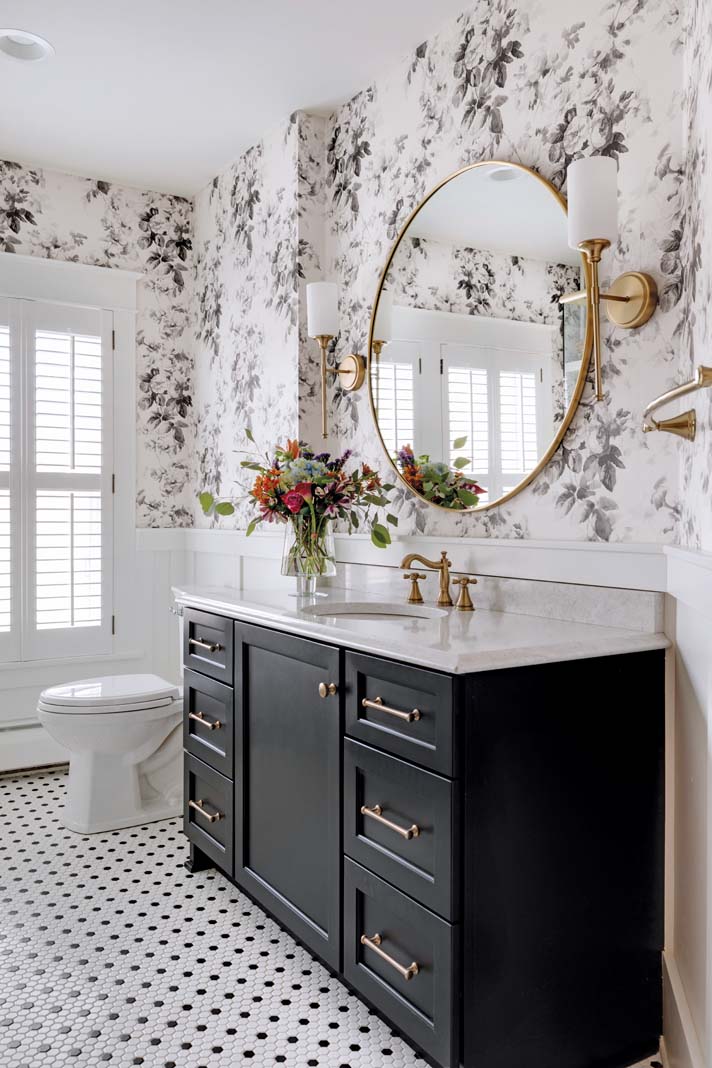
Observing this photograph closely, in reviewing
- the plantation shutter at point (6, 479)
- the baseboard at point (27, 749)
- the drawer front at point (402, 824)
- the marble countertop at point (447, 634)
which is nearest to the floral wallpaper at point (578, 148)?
the marble countertop at point (447, 634)

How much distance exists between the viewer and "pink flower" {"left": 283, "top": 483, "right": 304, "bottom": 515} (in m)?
2.43

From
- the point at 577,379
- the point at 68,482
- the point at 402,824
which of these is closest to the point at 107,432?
the point at 68,482

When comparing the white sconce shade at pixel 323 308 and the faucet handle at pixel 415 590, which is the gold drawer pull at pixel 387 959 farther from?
the white sconce shade at pixel 323 308

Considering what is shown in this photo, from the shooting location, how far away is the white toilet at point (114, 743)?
281 centimetres

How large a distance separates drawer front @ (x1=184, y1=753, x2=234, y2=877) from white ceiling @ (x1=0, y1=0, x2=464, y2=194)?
2.20 m

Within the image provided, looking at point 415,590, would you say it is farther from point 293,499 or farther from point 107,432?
point 107,432

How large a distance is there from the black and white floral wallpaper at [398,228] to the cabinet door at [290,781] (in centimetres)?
68

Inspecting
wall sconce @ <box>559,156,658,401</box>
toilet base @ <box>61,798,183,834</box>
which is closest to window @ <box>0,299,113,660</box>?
toilet base @ <box>61,798,183,834</box>

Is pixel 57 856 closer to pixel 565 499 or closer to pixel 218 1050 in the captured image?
pixel 218 1050

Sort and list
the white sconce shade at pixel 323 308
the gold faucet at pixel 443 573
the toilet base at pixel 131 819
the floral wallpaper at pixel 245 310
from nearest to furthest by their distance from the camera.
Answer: the gold faucet at pixel 443 573 < the white sconce shade at pixel 323 308 < the toilet base at pixel 131 819 < the floral wallpaper at pixel 245 310

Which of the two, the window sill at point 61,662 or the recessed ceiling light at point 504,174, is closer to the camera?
the recessed ceiling light at point 504,174

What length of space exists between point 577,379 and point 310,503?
2.85ft

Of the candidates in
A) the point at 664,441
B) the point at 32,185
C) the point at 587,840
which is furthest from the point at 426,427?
the point at 32,185

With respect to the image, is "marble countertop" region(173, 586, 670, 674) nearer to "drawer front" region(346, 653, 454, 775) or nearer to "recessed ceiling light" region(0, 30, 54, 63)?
"drawer front" region(346, 653, 454, 775)
